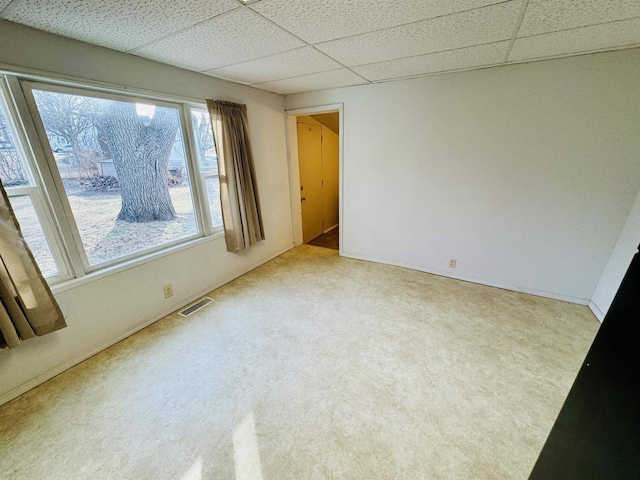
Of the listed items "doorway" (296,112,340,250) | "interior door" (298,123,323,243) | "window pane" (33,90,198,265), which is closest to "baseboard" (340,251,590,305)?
"doorway" (296,112,340,250)

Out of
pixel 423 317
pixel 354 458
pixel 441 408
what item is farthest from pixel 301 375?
pixel 423 317

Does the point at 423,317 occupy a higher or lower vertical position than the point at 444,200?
lower

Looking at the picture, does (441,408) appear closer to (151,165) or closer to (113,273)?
(113,273)

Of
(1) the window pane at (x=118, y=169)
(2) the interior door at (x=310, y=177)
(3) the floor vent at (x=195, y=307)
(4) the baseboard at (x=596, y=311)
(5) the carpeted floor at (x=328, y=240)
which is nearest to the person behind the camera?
(1) the window pane at (x=118, y=169)

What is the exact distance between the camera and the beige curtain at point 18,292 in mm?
1479

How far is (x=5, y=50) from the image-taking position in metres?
1.46

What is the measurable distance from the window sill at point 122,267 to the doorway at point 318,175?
6.37ft

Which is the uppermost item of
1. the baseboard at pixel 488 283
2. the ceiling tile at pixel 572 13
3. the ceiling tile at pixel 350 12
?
the ceiling tile at pixel 572 13

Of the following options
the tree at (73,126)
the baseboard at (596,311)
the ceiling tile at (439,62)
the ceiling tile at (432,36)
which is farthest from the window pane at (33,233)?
the baseboard at (596,311)

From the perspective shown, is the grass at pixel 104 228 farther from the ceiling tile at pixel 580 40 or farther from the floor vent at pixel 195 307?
the ceiling tile at pixel 580 40

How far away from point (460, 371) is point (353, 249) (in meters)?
2.19

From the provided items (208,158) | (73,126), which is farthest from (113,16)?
(208,158)

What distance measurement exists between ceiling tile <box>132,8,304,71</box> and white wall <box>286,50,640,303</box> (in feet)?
5.04

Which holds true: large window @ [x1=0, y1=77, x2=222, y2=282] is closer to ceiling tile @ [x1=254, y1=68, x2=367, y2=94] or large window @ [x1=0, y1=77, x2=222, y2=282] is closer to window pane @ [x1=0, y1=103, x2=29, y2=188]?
window pane @ [x1=0, y1=103, x2=29, y2=188]
